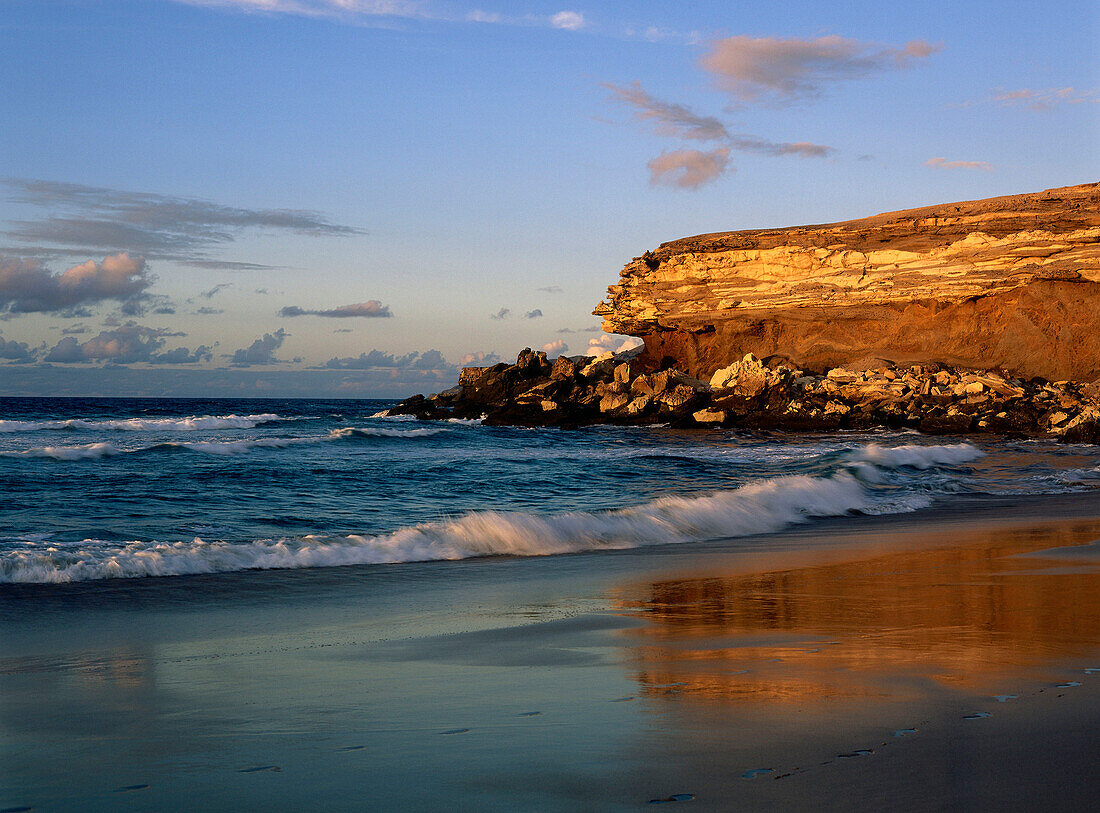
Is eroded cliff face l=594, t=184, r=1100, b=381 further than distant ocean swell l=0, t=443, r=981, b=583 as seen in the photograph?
Yes

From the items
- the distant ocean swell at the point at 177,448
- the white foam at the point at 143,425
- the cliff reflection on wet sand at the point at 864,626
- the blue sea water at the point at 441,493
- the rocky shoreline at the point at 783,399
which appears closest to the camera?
the cliff reflection on wet sand at the point at 864,626

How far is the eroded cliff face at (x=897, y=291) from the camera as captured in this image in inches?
1145

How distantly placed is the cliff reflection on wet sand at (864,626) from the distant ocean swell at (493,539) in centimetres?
253

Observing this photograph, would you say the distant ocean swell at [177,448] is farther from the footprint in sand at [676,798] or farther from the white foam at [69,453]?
the footprint in sand at [676,798]

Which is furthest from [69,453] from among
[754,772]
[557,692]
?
[754,772]

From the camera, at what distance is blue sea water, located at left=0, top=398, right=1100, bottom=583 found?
318 inches

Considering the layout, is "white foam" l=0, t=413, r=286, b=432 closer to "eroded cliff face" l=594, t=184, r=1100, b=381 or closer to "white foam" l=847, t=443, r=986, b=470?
"eroded cliff face" l=594, t=184, r=1100, b=381

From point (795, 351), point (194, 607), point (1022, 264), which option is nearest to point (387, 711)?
point (194, 607)

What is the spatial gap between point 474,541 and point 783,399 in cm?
2366

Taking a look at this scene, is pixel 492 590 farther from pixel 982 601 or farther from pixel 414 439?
pixel 414 439

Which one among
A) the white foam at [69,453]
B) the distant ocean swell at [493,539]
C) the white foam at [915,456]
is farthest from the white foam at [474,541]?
the white foam at [69,453]

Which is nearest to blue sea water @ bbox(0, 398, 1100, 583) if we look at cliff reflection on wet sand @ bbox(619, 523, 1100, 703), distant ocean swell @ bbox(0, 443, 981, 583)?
distant ocean swell @ bbox(0, 443, 981, 583)

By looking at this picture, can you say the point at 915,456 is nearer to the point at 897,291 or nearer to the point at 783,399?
the point at 783,399

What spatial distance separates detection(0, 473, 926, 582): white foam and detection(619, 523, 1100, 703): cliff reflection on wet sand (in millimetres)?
2520
